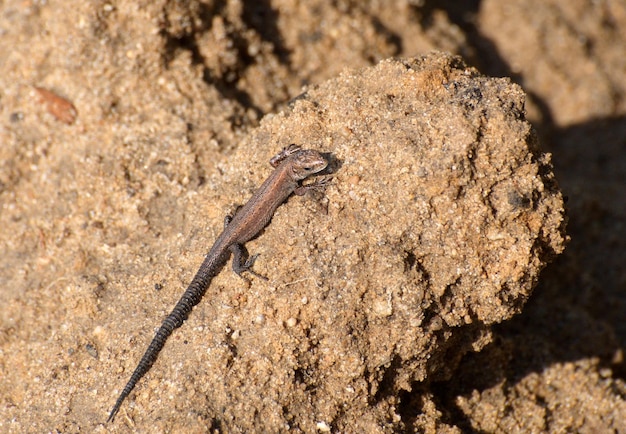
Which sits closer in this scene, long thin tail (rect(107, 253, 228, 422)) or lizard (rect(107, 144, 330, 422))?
long thin tail (rect(107, 253, 228, 422))

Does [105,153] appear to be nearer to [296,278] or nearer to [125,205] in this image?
[125,205]

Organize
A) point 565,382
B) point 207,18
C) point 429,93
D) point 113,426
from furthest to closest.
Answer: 1. point 207,18
2. point 565,382
3. point 429,93
4. point 113,426

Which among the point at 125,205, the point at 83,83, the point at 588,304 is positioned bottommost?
the point at 588,304

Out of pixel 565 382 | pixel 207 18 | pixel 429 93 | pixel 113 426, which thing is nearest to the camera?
pixel 113 426

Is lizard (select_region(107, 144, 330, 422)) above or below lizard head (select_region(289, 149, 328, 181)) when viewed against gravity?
below

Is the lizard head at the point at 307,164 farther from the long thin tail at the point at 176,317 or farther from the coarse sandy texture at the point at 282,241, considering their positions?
the long thin tail at the point at 176,317

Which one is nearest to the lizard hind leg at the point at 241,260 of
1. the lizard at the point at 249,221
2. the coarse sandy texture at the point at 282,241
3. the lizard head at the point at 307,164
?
the lizard at the point at 249,221

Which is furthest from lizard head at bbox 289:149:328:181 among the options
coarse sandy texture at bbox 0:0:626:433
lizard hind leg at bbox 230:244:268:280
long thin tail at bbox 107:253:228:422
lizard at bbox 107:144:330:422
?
long thin tail at bbox 107:253:228:422

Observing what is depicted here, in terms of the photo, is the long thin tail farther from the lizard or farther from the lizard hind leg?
the lizard hind leg

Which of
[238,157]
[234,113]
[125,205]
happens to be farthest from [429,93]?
[125,205]

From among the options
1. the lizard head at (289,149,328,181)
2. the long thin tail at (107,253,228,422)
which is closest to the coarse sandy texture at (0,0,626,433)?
the long thin tail at (107,253,228,422)
